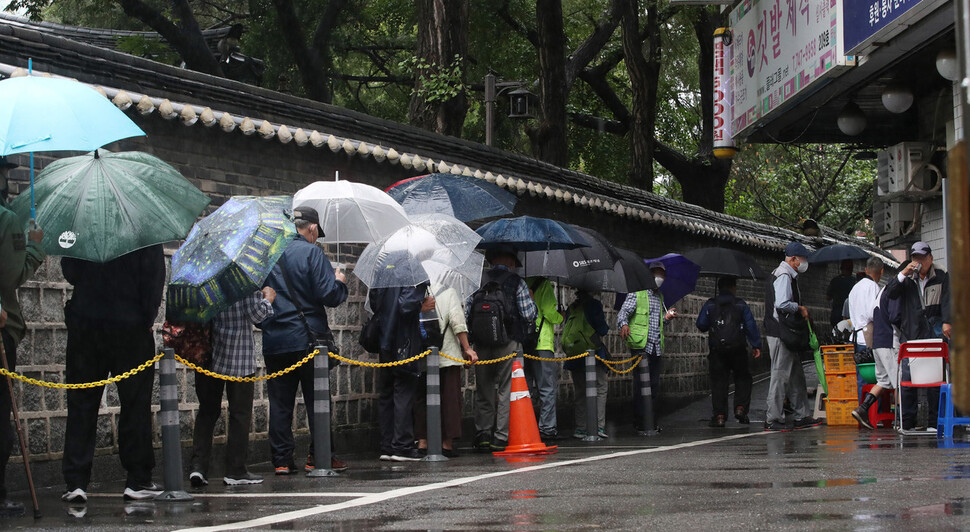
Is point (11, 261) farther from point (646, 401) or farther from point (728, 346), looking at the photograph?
point (728, 346)

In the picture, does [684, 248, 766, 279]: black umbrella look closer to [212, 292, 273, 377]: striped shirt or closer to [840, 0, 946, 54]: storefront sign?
[840, 0, 946, 54]: storefront sign

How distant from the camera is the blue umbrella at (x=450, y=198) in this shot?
12242 mm

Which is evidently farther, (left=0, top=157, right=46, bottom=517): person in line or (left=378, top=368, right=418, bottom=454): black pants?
(left=378, top=368, right=418, bottom=454): black pants

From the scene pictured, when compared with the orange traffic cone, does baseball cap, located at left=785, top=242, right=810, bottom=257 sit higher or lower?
higher

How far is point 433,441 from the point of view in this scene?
431 inches

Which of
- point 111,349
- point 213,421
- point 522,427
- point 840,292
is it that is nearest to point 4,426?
point 111,349

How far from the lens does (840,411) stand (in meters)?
15.6

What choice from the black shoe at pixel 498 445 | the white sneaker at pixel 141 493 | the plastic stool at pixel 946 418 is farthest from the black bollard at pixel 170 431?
the plastic stool at pixel 946 418

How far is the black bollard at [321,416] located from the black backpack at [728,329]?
25.0ft

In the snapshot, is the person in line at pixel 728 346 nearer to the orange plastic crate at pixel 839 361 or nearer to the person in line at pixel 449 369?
the orange plastic crate at pixel 839 361

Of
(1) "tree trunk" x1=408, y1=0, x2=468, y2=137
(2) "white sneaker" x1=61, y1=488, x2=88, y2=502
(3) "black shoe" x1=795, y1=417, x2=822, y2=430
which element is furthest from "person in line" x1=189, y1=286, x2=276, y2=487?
(1) "tree trunk" x1=408, y1=0, x2=468, y2=137


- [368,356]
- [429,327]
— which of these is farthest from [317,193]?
[368,356]

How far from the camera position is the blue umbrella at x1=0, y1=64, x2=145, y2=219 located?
715 centimetres

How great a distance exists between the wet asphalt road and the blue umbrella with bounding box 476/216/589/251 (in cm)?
251
